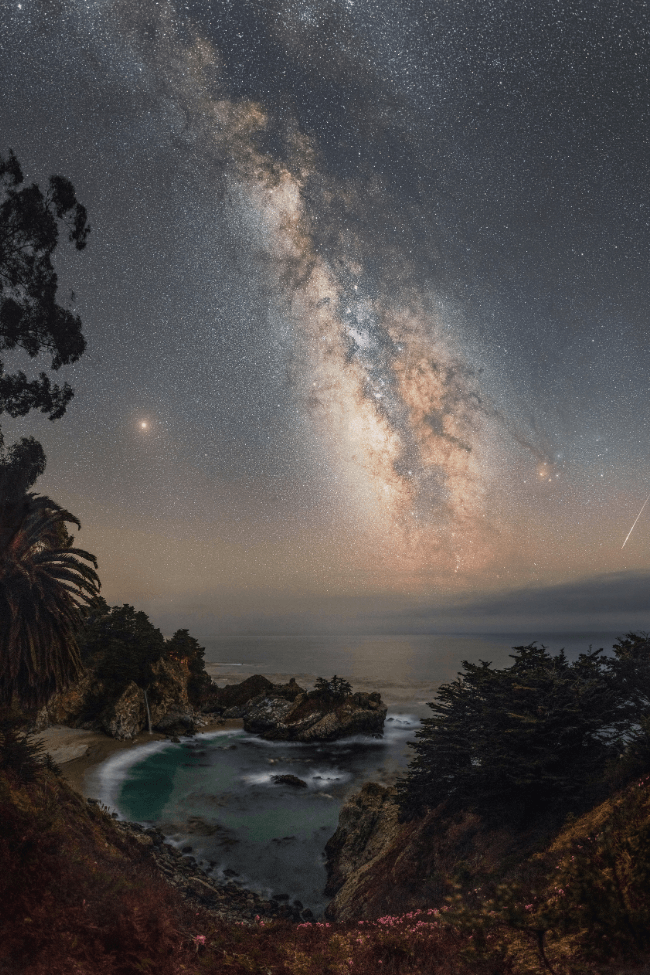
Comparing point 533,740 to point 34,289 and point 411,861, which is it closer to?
point 411,861

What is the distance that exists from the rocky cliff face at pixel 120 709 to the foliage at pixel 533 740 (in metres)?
38.9

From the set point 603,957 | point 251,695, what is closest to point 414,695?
point 251,695

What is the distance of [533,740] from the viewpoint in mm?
11484

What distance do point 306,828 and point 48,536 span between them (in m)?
22.0

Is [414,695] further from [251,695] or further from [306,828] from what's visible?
[306,828]

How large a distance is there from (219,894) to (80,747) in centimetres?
2775

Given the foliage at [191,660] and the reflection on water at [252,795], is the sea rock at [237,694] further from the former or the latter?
the reflection on water at [252,795]

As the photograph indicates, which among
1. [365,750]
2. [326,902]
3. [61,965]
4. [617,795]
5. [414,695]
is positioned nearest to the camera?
[61,965]

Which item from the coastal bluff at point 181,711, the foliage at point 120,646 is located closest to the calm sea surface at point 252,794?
the coastal bluff at point 181,711

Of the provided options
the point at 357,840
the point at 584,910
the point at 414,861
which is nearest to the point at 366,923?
the point at 414,861

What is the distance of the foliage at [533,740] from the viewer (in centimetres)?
1087

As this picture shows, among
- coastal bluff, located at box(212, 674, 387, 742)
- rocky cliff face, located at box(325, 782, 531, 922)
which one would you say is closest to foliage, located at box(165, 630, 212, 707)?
coastal bluff, located at box(212, 674, 387, 742)

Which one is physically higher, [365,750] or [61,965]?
[61,965]

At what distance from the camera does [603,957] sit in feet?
16.6
